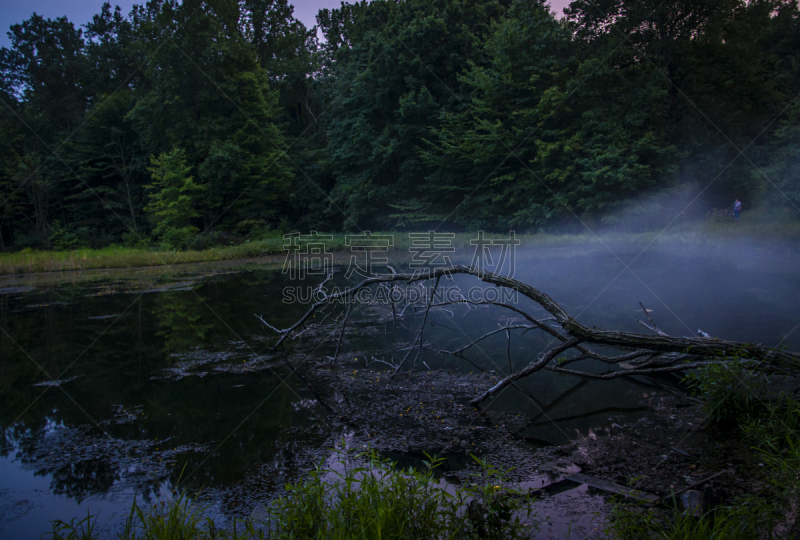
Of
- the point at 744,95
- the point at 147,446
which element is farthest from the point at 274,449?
the point at 744,95

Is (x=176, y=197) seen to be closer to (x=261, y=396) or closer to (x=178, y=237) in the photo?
(x=178, y=237)

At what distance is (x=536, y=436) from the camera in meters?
3.64

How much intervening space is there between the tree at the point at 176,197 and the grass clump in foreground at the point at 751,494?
27.0 m

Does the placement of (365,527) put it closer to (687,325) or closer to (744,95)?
(687,325)

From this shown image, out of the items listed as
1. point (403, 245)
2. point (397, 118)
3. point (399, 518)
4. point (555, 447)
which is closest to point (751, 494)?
point (555, 447)

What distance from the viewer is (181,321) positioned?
8414 millimetres

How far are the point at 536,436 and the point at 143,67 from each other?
112ft

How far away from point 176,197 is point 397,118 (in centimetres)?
1384

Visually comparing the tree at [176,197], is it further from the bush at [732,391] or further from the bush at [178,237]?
the bush at [732,391]

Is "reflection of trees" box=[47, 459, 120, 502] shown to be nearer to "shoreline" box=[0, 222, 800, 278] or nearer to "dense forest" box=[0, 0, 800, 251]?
"shoreline" box=[0, 222, 800, 278]

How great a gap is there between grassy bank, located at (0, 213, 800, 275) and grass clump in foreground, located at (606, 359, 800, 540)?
42.5 ft

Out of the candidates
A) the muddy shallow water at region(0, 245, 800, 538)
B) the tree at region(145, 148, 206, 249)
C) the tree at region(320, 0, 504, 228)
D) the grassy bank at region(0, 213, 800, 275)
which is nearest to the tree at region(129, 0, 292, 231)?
the tree at region(145, 148, 206, 249)

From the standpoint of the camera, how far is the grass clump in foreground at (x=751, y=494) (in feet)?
6.98

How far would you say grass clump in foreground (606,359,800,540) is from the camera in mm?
2127
